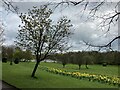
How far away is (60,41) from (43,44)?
186 centimetres

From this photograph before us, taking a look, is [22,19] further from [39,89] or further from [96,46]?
[96,46]

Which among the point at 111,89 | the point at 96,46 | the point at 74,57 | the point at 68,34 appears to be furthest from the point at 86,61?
the point at 96,46

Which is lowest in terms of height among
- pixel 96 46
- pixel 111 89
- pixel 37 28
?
pixel 111 89

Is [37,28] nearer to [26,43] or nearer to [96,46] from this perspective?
[26,43]

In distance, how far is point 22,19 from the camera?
29844mm

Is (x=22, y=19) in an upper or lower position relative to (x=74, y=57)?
upper

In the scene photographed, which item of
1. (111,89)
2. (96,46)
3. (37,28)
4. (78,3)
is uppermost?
(37,28)

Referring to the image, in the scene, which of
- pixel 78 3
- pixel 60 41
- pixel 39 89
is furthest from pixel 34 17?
pixel 78 3

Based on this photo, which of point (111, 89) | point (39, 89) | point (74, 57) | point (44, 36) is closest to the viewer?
point (39, 89)

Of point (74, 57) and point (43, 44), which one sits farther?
point (74, 57)

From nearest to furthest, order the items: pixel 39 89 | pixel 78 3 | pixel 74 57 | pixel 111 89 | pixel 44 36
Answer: pixel 78 3 < pixel 39 89 < pixel 111 89 < pixel 44 36 < pixel 74 57

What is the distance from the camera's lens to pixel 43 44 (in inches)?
1156

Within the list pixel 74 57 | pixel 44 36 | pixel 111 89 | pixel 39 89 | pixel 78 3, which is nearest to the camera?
pixel 78 3

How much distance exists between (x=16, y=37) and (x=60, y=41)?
482 centimetres
